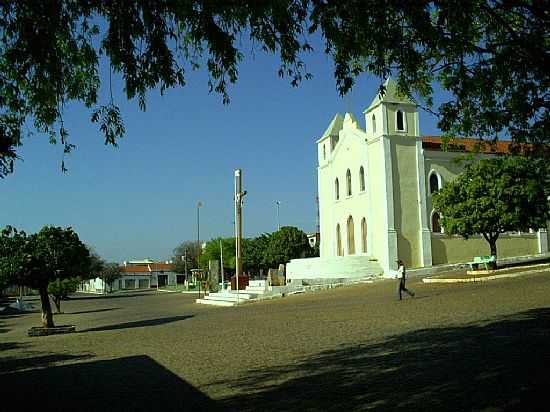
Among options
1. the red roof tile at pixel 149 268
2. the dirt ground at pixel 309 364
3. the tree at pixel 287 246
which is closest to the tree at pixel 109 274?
the red roof tile at pixel 149 268

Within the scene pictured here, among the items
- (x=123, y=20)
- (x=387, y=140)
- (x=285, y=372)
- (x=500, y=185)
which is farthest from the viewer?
(x=387, y=140)

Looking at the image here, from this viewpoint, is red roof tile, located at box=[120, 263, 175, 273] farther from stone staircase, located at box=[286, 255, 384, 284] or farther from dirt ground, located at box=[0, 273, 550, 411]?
dirt ground, located at box=[0, 273, 550, 411]

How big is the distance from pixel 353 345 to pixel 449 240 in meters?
36.5

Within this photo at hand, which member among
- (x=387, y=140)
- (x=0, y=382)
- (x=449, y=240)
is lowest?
(x=0, y=382)

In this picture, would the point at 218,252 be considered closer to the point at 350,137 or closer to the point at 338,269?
the point at 350,137

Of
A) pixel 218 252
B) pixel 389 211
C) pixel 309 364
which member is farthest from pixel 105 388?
pixel 218 252

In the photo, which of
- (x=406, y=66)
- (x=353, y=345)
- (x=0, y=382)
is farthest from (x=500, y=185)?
(x=0, y=382)

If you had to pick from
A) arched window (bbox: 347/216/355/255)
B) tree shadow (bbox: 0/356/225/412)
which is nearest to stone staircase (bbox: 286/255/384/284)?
arched window (bbox: 347/216/355/255)

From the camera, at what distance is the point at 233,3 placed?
22.0ft

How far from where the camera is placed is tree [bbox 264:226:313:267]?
6912 cm

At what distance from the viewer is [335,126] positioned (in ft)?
185

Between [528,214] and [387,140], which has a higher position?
[387,140]

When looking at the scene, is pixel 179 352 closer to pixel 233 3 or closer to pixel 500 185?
pixel 233 3

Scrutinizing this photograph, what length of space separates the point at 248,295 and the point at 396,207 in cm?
1756
